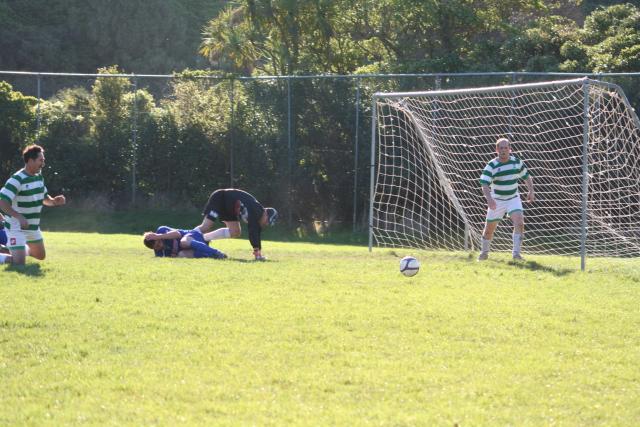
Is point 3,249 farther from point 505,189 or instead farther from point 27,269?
point 505,189

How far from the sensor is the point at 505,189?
1447cm

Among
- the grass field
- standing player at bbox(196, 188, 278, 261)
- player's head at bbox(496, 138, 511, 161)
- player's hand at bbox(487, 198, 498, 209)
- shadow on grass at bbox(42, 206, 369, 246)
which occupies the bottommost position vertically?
shadow on grass at bbox(42, 206, 369, 246)

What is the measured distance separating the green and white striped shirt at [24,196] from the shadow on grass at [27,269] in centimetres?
55

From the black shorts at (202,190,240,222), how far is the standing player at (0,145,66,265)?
2490 millimetres

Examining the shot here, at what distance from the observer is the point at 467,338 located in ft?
26.5

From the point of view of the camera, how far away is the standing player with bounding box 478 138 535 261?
1430 cm

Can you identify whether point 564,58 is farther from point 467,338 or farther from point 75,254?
point 467,338

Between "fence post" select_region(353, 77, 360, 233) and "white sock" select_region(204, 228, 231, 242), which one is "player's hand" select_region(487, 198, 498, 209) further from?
"fence post" select_region(353, 77, 360, 233)

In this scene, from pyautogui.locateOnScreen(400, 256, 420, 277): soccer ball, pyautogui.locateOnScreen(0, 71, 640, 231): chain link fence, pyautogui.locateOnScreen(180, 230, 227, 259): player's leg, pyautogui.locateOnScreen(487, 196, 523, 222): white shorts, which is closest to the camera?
pyautogui.locateOnScreen(400, 256, 420, 277): soccer ball

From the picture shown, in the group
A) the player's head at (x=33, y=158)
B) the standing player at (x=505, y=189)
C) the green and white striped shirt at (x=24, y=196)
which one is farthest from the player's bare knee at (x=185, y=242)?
the standing player at (x=505, y=189)

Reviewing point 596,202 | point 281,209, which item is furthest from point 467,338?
point 281,209

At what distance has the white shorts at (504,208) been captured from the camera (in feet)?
47.2

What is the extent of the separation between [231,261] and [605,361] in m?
7.17

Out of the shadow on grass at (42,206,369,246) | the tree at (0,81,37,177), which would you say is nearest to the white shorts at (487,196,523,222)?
the shadow on grass at (42,206,369,246)
